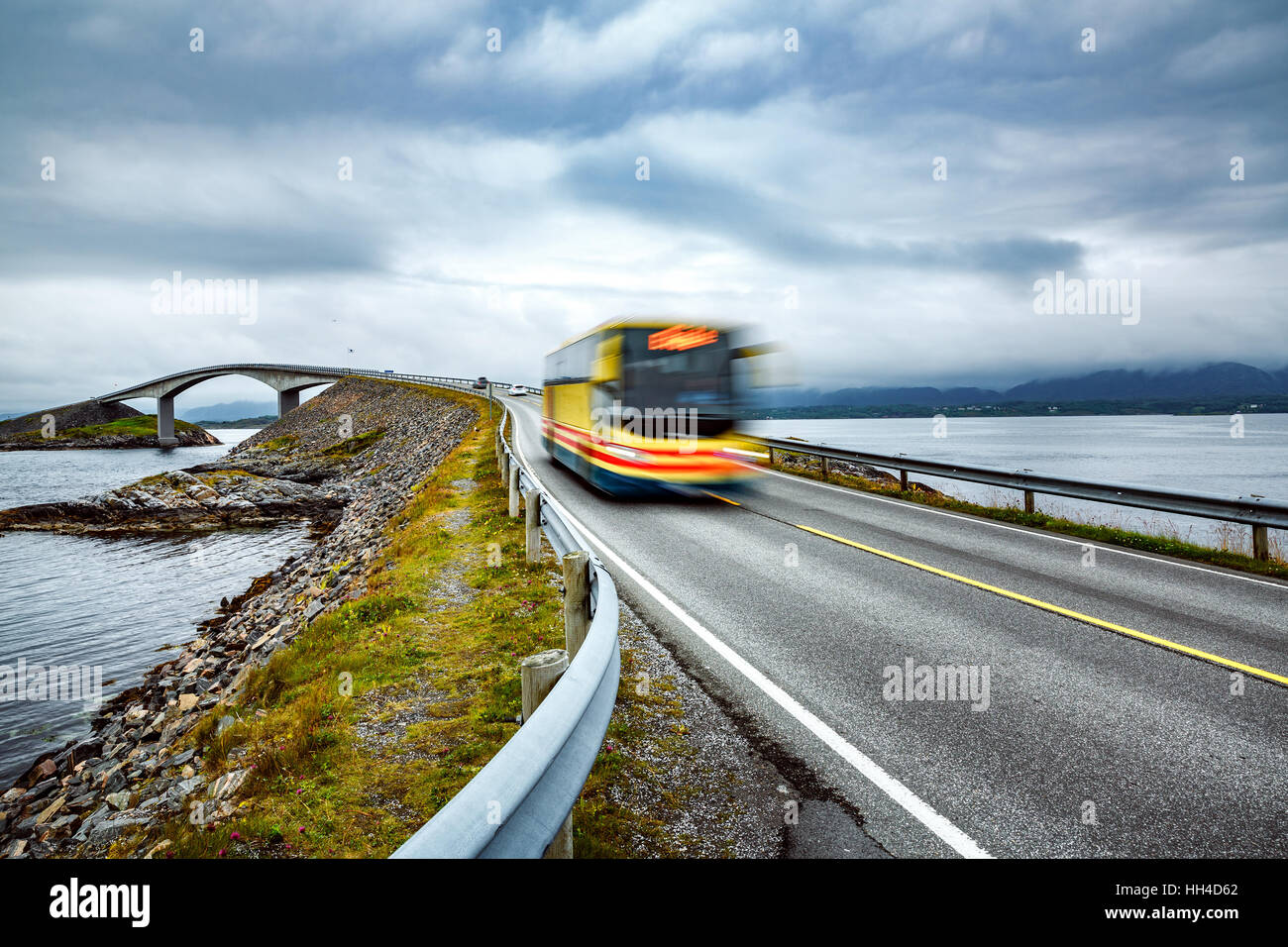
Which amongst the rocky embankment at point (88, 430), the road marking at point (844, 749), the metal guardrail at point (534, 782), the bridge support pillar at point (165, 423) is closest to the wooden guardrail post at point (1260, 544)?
the road marking at point (844, 749)

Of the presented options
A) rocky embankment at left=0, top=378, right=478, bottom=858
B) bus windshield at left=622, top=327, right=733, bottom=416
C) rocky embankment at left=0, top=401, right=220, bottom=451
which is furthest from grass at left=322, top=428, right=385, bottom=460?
rocky embankment at left=0, top=401, right=220, bottom=451

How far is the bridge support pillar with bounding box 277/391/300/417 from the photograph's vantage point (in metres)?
92.0

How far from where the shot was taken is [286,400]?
92938mm

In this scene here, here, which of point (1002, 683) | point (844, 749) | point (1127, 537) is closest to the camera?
point (844, 749)

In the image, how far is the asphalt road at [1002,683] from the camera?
3.63m

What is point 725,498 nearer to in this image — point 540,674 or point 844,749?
point 844,749

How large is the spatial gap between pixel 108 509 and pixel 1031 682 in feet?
115

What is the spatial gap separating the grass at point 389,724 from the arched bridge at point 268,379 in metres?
76.3

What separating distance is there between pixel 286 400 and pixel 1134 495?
327 feet

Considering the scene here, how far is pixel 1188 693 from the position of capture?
5.23 m

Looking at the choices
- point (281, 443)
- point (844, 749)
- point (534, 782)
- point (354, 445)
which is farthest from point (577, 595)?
point (281, 443)

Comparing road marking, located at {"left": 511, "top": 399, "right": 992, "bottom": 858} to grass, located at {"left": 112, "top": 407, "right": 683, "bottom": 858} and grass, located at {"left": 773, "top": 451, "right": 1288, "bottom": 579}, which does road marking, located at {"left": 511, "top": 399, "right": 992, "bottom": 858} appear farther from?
grass, located at {"left": 773, "top": 451, "right": 1288, "bottom": 579}

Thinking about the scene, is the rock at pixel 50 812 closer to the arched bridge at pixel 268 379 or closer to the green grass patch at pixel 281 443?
the green grass patch at pixel 281 443

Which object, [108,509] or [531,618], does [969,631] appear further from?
[108,509]
